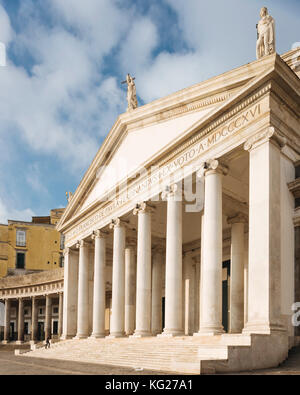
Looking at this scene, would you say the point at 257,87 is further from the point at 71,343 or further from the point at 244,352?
the point at 71,343

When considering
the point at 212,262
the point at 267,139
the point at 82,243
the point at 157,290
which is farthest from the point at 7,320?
the point at 267,139

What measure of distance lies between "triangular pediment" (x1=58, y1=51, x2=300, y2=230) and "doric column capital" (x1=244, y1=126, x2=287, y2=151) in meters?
2.00

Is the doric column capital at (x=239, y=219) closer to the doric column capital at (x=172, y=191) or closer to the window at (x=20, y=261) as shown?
the doric column capital at (x=172, y=191)

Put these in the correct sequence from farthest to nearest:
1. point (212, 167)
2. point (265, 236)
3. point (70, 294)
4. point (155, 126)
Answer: point (70, 294)
point (155, 126)
point (212, 167)
point (265, 236)

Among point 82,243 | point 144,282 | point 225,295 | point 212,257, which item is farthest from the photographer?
point 82,243

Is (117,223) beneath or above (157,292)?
above

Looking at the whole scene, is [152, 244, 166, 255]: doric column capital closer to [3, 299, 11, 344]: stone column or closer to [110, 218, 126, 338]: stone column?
[110, 218, 126, 338]: stone column

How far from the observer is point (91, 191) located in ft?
115

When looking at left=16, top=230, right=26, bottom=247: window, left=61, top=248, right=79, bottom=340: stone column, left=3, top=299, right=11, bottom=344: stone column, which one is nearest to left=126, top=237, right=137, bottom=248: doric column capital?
left=61, top=248, right=79, bottom=340: stone column

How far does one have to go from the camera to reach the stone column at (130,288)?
1308 inches

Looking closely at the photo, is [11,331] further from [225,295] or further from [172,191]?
[172,191]

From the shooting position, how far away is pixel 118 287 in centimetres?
2986

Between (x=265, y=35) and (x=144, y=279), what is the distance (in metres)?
14.2

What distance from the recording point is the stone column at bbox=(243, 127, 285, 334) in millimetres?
16922
